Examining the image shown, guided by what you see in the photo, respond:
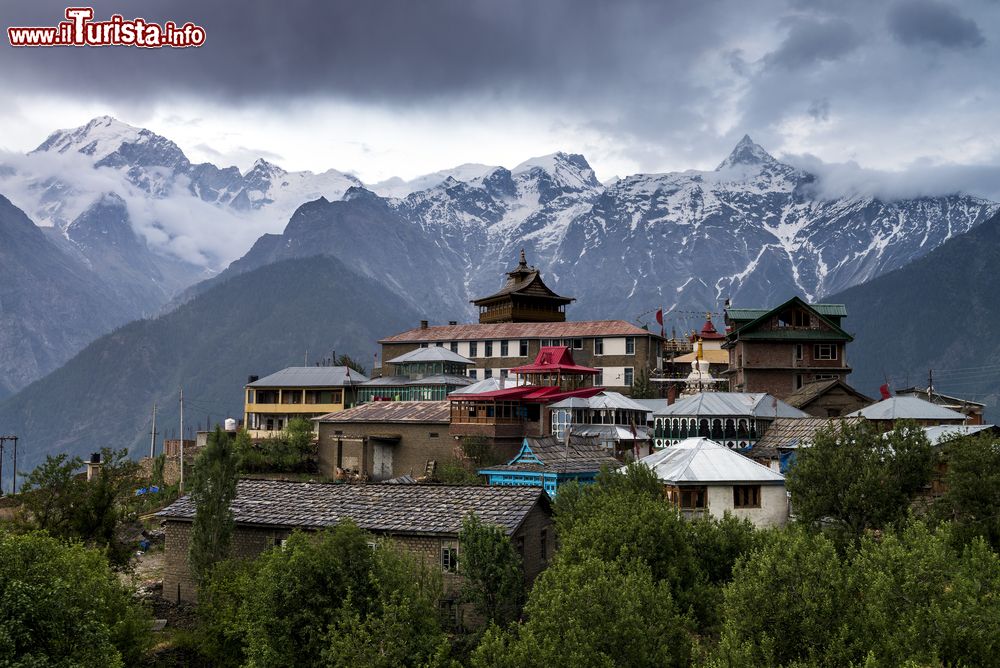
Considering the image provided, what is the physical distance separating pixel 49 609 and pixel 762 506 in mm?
35149

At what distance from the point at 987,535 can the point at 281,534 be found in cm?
2908

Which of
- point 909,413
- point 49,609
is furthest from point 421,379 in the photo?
point 49,609

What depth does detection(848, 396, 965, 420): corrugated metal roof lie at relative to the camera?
65.2 metres

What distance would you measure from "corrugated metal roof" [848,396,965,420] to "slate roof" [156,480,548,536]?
35.2 metres

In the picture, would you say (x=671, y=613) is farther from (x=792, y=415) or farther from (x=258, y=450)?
(x=258, y=450)

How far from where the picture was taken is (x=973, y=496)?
40188mm

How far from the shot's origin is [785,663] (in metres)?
24.6

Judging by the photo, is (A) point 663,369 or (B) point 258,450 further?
(A) point 663,369

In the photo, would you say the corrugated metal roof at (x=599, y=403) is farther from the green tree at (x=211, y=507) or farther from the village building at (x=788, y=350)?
the green tree at (x=211, y=507)

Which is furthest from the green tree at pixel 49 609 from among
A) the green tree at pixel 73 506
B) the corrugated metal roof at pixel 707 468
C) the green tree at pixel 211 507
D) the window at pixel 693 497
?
the window at pixel 693 497

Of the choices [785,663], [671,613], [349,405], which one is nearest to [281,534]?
[671,613]

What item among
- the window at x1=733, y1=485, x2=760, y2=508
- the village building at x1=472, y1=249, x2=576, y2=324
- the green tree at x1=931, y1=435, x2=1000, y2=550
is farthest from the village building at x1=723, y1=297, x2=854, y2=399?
the green tree at x1=931, y1=435, x2=1000, y2=550

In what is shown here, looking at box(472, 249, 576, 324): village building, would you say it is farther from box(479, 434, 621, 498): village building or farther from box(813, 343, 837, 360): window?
box(479, 434, 621, 498): village building

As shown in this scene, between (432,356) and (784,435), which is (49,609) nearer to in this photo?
(784,435)
